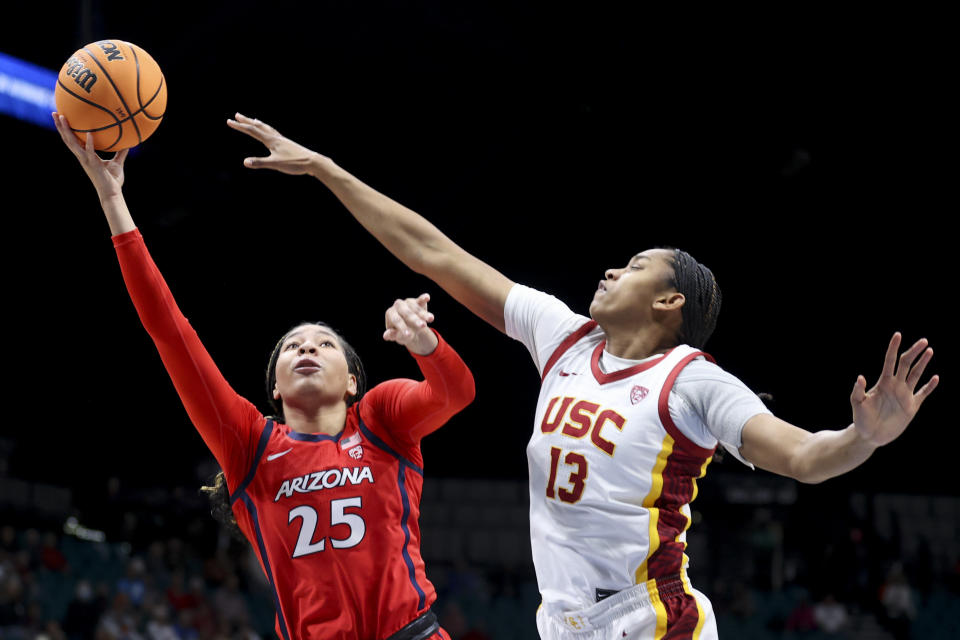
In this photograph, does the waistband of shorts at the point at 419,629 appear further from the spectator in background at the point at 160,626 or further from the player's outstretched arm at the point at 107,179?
the spectator in background at the point at 160,626

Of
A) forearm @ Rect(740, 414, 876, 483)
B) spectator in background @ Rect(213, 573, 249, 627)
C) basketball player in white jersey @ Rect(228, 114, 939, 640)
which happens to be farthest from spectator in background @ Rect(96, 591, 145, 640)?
forearm @ Rect(740, 414, 876, 483)

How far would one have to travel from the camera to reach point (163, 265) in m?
13.6

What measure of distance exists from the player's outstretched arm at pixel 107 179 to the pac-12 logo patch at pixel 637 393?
181cm

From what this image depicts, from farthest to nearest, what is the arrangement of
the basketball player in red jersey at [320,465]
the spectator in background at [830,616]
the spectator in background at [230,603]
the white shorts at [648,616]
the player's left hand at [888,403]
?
1. the spectator in background at [830,616]
2. the spectator in background at [230,603]
3. the basketball player in red jersey at [320,465]
4. the white shorts at [648,616]
5. the player's left hand at [888,403]

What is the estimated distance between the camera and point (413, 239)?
3795mm

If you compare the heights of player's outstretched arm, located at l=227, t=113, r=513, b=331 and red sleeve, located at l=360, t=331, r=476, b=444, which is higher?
player's outstretched arm, located at l=227, t=113, r=513, b=331

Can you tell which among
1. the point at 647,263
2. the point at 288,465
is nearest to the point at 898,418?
the point at 647,263

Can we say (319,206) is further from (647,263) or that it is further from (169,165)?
(647,263)

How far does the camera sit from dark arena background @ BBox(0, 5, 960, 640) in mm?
11180

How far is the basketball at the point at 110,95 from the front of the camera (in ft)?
13.6

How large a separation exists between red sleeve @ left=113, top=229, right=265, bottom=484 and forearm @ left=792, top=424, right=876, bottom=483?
1998 millimetres

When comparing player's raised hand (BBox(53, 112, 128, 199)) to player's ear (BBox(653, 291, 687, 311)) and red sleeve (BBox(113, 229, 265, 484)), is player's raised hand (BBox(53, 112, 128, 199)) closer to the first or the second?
red sleeve (BBox(113, 229, 265, 484))

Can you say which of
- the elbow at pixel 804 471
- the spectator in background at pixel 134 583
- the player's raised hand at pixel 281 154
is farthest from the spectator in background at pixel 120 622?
the elbow at pixel 804 471

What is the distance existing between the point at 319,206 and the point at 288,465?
9.72m
